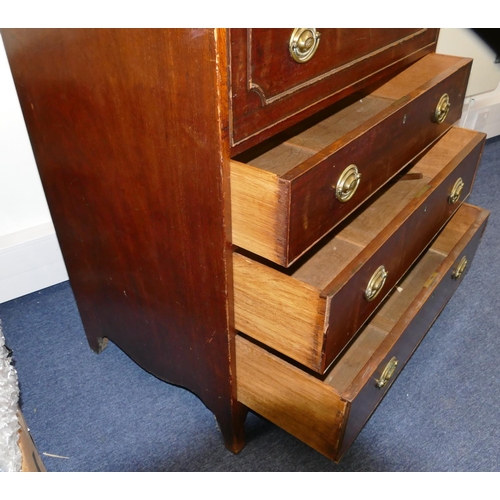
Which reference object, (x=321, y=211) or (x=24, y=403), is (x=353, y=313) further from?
(x=24, y=403)

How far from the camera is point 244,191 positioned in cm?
62

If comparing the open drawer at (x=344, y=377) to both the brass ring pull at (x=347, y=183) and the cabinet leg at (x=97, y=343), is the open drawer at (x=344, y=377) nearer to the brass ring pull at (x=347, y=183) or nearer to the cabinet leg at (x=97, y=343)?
the brass ring pull at (x=347, y=183)

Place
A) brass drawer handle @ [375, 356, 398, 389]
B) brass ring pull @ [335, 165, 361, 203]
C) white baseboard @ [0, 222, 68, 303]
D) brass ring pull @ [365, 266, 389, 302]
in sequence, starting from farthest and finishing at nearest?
white baseboard @ [0, 222, 68, 303], brass drawer handle @ [375, 356, 398, 389], brass ring pull @ [365, 266, 389, 302], brass ring pull @ [335, 165, 361, 203]

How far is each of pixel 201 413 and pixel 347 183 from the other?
0.59 m

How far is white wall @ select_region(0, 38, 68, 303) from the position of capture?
1.14 m

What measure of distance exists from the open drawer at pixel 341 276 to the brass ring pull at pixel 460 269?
147mm

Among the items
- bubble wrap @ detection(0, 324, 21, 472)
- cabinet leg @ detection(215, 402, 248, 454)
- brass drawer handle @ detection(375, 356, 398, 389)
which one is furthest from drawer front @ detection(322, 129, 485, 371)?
bubble wrap @ detection(0, 324, 21, 472)

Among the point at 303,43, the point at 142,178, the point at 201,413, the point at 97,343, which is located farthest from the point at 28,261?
the point at 303,43

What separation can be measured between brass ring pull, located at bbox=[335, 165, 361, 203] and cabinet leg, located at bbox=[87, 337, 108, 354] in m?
0.68

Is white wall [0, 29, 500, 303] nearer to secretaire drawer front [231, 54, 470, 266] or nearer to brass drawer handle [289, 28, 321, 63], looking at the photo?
secretaire drawer front [231, 54, 470, 266]

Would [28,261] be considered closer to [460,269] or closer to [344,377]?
[344,377]

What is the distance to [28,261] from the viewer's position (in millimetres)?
1263
